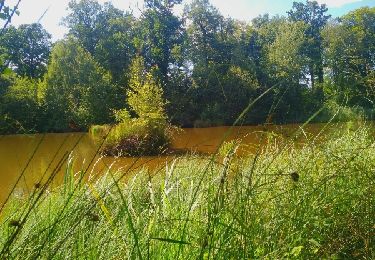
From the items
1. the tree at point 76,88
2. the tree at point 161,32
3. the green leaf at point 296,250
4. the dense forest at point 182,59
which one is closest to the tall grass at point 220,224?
the green leaf at point 296,250

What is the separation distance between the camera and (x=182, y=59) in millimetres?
36719

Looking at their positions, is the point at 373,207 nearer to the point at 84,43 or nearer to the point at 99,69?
the point at 99,69

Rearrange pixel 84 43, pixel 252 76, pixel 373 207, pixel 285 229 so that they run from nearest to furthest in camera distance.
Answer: pixel 285 229
pixel 373 207
pixel 252 76
pixel 84 43

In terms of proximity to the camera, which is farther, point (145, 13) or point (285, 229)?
point (145, 13)

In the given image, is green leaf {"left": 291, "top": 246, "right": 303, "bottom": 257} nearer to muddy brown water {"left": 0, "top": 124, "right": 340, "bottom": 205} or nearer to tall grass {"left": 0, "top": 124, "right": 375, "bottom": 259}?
tall grass {"left": 0, "top": 124, "right": 375, "bottom": 259}

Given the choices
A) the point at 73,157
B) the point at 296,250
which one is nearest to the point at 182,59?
the point at 73,157

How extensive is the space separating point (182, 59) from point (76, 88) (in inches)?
361

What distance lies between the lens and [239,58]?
34875mm

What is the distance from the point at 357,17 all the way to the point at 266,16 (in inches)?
460

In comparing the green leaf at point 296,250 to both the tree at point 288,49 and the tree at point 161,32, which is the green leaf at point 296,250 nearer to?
the tree at point 288,49

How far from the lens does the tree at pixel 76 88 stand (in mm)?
30531

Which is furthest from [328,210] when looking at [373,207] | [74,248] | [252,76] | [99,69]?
[99,69]

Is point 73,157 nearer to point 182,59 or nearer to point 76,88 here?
point 76,88

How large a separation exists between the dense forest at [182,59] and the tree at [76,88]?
0.08m
